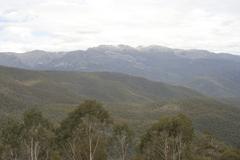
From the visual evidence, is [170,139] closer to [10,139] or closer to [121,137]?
[121,137]

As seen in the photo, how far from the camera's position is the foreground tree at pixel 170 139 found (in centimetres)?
5097

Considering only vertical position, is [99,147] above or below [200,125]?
above

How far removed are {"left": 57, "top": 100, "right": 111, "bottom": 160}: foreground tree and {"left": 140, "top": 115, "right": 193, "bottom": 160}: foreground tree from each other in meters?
6.35

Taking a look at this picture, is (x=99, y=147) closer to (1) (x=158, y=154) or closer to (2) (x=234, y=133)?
(1) (x=158, y=154)

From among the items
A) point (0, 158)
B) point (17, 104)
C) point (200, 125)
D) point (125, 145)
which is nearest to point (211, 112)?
point (200, 125)

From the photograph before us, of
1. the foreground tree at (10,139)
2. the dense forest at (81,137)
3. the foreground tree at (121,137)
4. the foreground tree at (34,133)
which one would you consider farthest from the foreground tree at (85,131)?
the foreground tree at (10,139)

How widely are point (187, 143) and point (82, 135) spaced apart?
1401 centimetres

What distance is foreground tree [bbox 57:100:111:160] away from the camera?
163ft

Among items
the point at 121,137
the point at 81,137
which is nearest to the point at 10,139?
the point at 81,137

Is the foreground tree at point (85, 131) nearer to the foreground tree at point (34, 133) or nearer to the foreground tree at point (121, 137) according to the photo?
the foreground tree at point (34, 133)

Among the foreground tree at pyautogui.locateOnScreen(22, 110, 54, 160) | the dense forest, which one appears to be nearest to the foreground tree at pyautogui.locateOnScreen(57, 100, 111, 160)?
the dense forest

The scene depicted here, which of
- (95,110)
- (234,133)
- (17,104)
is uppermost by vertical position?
(95,110)

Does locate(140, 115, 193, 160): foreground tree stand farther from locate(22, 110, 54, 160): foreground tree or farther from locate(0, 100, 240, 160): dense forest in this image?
locate(22, 110, 54, 160): foreground tree

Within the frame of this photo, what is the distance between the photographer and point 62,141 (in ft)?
171
